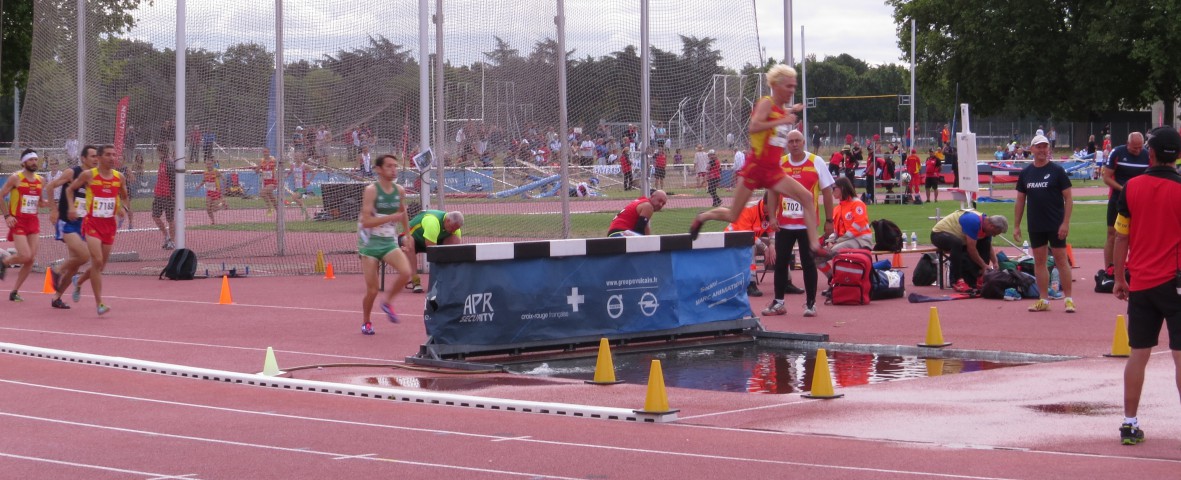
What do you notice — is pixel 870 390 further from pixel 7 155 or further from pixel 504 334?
pixel 7 155

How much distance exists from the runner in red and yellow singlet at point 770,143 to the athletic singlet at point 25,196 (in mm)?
11016

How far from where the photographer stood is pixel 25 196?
1788cm

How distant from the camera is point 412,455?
8000 mm

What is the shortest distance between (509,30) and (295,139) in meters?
4.51

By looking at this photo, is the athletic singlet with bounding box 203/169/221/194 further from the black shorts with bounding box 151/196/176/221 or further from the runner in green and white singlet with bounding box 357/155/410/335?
the runner in green and white singlet with bounding box 357/155/410/335

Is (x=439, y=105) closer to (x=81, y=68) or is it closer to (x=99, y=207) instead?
(x=99, y=207)

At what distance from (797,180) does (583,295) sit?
10.7 feet

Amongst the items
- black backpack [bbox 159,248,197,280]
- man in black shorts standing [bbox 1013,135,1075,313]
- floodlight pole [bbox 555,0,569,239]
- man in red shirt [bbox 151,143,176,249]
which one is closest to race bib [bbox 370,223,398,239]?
man in black shorts standing [bbox 1013,135,1075,313]

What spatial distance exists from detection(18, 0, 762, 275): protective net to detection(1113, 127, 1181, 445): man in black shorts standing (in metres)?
14.2

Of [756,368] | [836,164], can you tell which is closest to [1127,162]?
[756,368]

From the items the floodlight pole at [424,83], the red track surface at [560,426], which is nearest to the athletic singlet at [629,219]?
the red track surface at [560,426]

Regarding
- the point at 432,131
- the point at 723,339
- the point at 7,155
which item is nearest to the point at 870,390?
the point at 723,339

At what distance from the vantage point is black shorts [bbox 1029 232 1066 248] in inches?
582

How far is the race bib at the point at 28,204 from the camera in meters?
17.9
